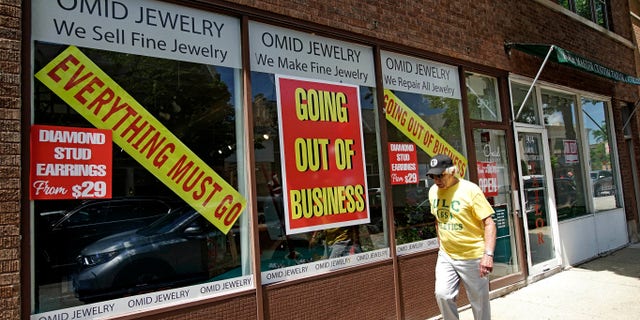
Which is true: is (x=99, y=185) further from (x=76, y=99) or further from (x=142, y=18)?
(x=142, y=18)

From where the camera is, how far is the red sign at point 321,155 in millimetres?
4180

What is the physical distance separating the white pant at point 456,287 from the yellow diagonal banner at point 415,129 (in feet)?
6.28

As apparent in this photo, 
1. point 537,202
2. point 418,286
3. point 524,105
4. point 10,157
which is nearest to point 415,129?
point 418,286

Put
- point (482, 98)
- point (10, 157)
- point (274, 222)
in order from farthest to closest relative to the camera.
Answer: point (482, 98) → point (274, 222) → point (10, 157)

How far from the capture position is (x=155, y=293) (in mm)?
3275

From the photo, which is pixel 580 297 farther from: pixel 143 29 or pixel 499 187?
pixel 143 29

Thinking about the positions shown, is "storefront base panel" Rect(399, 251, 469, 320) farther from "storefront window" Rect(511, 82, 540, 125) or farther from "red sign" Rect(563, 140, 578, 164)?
"red sign" Rect(563, 140, 578, 164)

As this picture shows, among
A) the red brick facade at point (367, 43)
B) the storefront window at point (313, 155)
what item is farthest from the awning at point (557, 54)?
the storefront window at point (313, 155)

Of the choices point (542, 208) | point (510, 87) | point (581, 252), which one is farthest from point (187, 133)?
point (581, 252)

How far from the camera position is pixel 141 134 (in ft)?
11.1

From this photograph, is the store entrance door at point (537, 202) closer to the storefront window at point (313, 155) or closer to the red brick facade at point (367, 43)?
the red brick facade at point (367, 43)

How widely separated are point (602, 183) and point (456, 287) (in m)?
7.06

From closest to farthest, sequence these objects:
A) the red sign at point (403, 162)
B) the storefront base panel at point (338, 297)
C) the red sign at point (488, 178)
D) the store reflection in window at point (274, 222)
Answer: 1. the storefront base panel at point (338, 297)
2. the store reflection in window at point (274, 222)
3. the red sign at point (403, 162)
4. the red sign at point (488, 178)

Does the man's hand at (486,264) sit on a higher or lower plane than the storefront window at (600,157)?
lower
